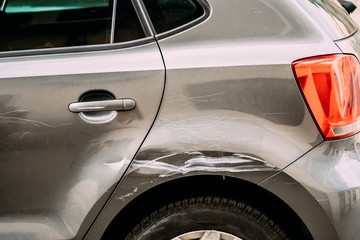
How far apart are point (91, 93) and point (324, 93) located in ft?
2.66

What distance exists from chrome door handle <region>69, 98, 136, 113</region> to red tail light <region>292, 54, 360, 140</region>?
587 mm

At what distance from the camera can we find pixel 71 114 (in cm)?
171

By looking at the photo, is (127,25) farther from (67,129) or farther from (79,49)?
(67,129)

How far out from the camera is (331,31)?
5.75ft

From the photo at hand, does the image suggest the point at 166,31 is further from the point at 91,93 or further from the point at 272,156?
the point at 272,156

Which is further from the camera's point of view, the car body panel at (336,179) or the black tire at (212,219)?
the black tire at (212,219)

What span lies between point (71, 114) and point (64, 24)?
0.38 meters

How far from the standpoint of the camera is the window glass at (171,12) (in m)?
1.75

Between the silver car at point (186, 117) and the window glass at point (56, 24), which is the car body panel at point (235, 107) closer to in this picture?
the silver car at point (186, 117)

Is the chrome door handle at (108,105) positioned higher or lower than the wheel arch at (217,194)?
higher

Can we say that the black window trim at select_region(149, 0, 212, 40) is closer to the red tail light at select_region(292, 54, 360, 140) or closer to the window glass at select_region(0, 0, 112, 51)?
the window glass at select_region(0, 0, 112, 51)

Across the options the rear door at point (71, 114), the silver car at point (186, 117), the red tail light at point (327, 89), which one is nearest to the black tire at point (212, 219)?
the silver car at point (186, 117)

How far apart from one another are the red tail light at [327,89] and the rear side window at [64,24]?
23.5 inches

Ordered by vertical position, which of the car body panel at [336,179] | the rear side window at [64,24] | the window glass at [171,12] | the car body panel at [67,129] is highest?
the rear side window at [64,24]
